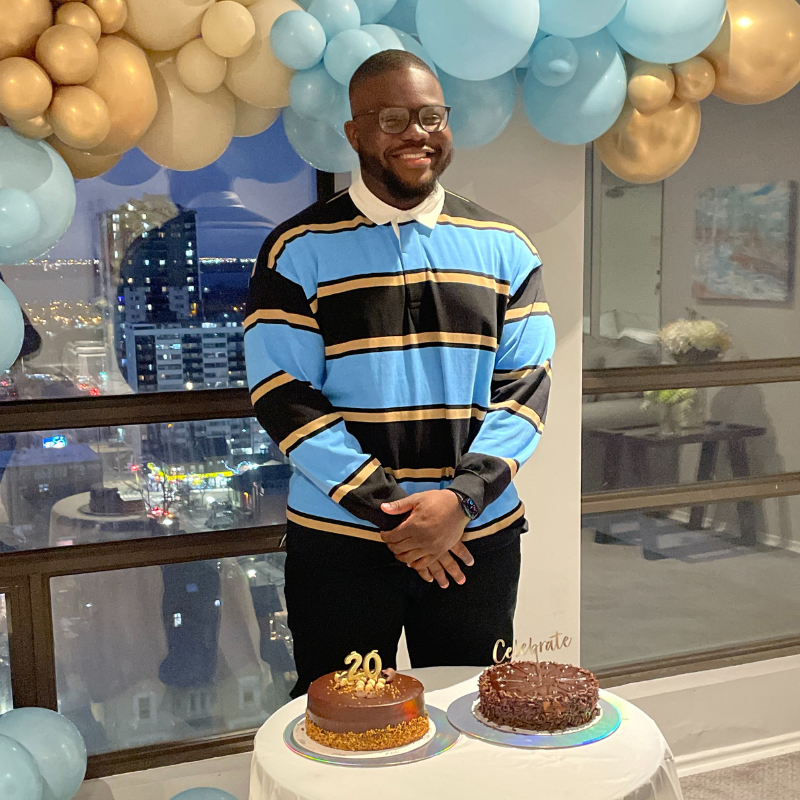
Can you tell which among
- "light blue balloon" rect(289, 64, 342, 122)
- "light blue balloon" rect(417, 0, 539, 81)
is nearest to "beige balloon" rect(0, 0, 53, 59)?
"light blue balloon" rect(289, 64, 342, 122)

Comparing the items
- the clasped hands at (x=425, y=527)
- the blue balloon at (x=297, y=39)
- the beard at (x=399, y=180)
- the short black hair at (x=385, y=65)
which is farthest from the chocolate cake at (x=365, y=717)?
the blue balloon at (x=297, y=39)

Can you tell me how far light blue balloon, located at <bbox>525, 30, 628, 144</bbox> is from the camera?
2166mm

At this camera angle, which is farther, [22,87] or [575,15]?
[575,15]

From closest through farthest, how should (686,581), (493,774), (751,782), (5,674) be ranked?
(493,774) → (5,674) → (751,782) → (686,581)

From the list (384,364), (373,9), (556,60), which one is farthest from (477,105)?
(384,364)

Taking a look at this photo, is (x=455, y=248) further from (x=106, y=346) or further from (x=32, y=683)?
(x=32, y=683)

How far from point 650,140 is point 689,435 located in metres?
1.20

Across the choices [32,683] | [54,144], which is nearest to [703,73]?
[54,144]

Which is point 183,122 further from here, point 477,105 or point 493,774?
point 493,774

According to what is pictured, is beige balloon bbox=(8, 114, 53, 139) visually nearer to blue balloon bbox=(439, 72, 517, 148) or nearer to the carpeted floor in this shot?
blue balloon bbox=(439, 72, 517, 148)

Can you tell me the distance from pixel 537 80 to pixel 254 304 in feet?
2.86

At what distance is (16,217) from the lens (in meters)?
1.75

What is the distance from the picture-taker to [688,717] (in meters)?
3.05

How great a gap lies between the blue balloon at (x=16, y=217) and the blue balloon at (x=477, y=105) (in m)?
0.90
